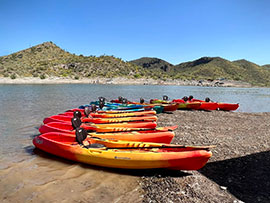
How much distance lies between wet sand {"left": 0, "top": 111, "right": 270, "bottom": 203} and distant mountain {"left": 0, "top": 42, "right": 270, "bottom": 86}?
171 feet

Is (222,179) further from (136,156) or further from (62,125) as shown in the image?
(62,125)

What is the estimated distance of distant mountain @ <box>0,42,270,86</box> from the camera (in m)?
60.9

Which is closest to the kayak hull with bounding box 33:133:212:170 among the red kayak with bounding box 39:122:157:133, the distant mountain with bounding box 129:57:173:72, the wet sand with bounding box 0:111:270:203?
the wet sand with bounding box 0:111:270:203

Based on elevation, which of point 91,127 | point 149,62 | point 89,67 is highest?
point 149,62

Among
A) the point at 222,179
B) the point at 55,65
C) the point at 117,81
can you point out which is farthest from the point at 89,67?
the point at 222,179

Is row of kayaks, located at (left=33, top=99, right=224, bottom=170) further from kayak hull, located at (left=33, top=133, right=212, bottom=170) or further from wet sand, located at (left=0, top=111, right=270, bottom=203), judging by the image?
wet sand, located at (left=0, top=111, right=270, bottom=203)

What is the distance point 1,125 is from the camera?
10.4 meters

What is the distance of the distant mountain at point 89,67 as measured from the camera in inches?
2399

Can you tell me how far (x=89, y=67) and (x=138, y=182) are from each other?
68.1 m

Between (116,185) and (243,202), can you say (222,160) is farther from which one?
(116,185)

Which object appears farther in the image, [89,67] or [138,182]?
[89,67]

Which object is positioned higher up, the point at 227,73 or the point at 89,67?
the point at 89,67

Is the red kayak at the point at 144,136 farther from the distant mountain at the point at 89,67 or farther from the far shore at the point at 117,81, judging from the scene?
the distant mountain at the point at 89,67

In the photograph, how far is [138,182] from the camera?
4855mm
